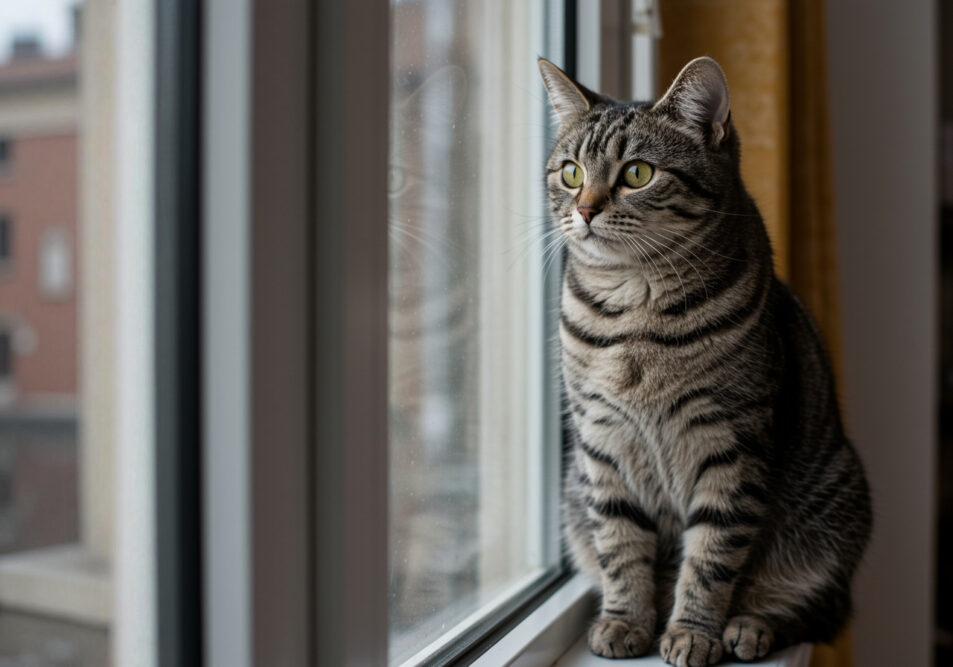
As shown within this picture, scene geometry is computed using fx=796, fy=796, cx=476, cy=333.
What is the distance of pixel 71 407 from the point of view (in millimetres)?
575

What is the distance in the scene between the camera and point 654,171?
91 centimetres

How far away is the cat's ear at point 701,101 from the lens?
0.86 metres

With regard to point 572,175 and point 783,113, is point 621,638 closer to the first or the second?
point 572,175

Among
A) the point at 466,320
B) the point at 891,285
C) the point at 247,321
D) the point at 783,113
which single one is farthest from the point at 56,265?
the point at 891,285

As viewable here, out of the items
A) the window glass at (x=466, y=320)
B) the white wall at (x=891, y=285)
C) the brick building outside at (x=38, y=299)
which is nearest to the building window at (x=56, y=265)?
the brick building outside at (x=38, y=299)

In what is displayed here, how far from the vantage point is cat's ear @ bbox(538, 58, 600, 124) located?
0.95 metres

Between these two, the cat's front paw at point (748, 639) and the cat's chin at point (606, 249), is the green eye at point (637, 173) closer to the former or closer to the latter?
the cat's chin at point (606, 249)

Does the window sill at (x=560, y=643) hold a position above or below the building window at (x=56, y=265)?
below

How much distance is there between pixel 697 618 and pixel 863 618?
117 centimetres

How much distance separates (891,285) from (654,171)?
119cm

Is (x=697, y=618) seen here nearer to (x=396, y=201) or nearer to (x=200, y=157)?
(x=396, y=201)

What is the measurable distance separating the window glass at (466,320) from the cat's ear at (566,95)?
158 mm

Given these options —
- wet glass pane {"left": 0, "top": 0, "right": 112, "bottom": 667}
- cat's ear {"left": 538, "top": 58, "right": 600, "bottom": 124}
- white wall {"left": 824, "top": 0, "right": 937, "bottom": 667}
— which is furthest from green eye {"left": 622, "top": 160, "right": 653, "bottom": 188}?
white wall {"left": 824, "top": 0, "right": 937, "bottom": 667}

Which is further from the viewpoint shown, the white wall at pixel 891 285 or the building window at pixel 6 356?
the white wall at pixel 891 285
